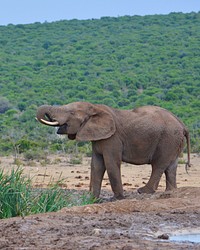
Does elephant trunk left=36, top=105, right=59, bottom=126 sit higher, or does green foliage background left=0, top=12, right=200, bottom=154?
elephant trunk left=36, top=105, right=59, bottom=126

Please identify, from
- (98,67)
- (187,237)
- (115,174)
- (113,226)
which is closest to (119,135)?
(115,174)

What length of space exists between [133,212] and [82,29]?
222ft

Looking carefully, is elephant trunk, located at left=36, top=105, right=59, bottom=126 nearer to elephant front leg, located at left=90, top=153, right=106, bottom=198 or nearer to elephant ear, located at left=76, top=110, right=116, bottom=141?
elephant ear, located at left=76, top=110, right=116, bottom=141

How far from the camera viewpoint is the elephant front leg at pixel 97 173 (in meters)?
12.7

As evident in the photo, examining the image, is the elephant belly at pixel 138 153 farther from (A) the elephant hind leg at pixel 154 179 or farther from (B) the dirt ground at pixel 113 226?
(B) the dirt ground at pixel 113 226

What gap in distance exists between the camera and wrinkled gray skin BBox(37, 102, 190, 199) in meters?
12.8

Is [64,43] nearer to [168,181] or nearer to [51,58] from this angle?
A: [51,58]

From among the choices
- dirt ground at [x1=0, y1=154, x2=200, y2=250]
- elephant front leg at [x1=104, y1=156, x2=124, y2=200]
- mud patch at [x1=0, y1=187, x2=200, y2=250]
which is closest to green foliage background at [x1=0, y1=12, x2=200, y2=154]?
elephant front leg at [x1=104, y1=156, x2=124, y2=200]

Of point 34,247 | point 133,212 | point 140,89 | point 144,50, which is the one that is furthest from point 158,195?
point 144,50

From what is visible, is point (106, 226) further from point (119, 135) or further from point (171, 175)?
point (171, 175)

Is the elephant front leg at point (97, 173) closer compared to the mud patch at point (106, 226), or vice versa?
the mud patch at point (106, 226)

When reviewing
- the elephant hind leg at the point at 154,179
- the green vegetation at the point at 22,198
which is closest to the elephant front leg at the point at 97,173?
the elephant hind leg at the point at 154,179

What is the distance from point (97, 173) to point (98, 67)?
148ft

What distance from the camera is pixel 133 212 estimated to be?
9.65 meters
